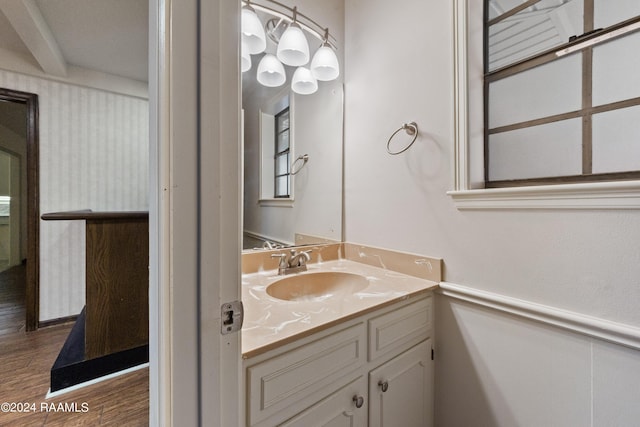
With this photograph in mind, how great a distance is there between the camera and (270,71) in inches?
56.6

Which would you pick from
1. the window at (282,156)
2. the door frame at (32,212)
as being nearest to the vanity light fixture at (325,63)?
the window at (282,156)

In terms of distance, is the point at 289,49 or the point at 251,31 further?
the point at 289,49

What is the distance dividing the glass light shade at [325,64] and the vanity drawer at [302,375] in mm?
1378

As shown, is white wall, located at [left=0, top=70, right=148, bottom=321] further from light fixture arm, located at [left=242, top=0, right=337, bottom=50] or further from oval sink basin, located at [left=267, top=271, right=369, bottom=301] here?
oval sink basin, located at [left=267, top=271, right=369, bottom=301]

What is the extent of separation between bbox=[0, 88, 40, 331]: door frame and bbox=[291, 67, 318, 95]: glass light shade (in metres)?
2.36

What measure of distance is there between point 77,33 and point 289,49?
1.76 metres

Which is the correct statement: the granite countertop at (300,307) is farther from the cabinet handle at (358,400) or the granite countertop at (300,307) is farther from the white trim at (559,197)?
the white trim at (559,197)

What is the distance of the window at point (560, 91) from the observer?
0.80 meters

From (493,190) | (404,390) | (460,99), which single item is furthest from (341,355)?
(460,99)

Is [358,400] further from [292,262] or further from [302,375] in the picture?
[292,262]

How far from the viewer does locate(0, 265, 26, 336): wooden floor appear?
7.36 feet

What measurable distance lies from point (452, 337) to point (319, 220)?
90 centimetres

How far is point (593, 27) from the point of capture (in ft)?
2.81

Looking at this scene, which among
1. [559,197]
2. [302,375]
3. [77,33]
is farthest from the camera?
[77,33]
